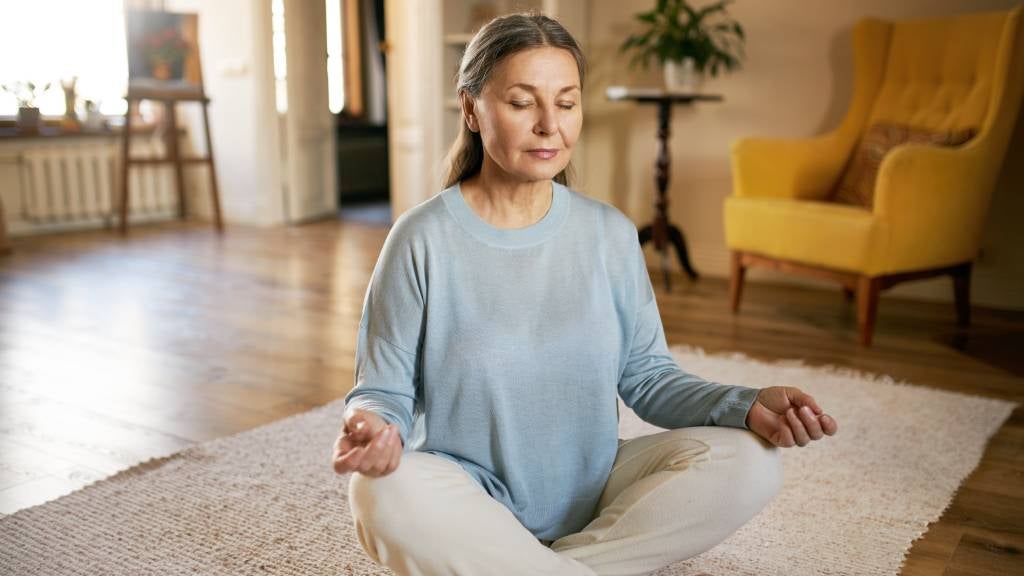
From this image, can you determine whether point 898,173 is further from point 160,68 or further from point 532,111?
point 160,68

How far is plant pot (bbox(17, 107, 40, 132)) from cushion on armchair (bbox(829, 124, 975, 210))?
4.24 metres

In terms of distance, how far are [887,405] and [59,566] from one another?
1909 mm

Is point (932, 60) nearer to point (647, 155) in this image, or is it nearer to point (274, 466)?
point (647, 155)

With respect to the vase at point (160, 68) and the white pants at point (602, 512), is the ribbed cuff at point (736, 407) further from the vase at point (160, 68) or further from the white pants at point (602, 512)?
the vase at point (160, 68)

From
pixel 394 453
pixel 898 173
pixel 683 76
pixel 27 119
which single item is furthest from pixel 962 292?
pixel 27 119

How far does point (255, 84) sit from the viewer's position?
578 cm

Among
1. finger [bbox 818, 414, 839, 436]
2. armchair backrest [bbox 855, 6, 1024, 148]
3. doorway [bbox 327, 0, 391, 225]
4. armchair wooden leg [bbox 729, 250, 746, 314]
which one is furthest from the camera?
doorway [bbox 327, 0, 391, 225]

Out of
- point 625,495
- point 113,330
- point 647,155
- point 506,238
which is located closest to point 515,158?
point 506,238

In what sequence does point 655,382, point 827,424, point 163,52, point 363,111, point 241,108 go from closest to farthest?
point 827,424 < point 655,382 < point 163,52 < point 241,108 < point 363,111

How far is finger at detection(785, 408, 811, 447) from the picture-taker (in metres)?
1.14

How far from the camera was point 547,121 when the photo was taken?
3.88 ft

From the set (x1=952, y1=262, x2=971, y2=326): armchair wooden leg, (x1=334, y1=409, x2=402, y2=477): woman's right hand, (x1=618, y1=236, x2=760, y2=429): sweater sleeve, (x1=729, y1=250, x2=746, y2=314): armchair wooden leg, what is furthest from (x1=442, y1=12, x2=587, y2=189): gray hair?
(x1=952, y1=262, x2=971, y2=326): armchair wooden leg

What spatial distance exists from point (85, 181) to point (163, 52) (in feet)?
3.05

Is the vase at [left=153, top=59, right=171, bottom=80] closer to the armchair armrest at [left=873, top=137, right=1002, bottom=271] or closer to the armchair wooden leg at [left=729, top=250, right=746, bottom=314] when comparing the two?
the armchair wooden leg at [left=729, top=250, right=746, bottom=314]
